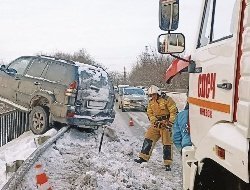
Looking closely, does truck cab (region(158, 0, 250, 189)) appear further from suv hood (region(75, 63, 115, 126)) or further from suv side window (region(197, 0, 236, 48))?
suv hood (region(75, 63, 115, 126))

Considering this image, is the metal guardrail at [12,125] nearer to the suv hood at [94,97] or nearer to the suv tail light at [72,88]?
the suv tail light at [72,88]

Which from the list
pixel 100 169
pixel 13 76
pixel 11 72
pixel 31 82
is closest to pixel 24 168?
pixel 100 169

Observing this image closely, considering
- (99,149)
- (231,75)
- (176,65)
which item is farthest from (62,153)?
(231,75)

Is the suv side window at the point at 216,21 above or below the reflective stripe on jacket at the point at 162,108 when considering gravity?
above

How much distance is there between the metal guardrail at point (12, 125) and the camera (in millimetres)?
11445

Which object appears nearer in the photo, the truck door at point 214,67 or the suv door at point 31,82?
the truck door at point 214,67

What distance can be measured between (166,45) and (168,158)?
16.3ft

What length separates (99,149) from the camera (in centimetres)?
955

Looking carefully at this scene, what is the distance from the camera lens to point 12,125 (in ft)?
39.7

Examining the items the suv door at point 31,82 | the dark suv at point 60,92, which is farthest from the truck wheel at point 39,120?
the suv door at point 31,82

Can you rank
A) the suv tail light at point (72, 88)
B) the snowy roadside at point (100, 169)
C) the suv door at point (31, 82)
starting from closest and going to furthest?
the snowy roadside at point (100, 169) → the suv tail light at point (72, 88) → the suv door at point (31, 82)

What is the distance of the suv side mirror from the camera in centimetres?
371

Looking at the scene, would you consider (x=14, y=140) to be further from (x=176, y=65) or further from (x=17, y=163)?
(x=176, y=65)

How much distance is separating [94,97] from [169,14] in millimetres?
8230
